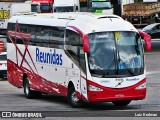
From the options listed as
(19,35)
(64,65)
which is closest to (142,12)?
(19,35)

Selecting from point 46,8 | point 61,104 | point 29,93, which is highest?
point 61,104

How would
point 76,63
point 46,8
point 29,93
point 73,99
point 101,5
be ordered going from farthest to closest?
point 46,8 → point 101,5 → point 29,93 → point 73,99 → point 76,63

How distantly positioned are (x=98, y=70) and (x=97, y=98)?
88 centimetres

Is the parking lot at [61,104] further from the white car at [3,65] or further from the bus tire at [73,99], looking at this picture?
the white car at [3,65]

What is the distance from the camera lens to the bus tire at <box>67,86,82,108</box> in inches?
888

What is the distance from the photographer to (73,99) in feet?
74.6

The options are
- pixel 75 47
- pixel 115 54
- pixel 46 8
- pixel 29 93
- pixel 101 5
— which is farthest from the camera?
pixel 46 8

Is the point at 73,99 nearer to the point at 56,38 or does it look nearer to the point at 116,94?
the point at 116,94

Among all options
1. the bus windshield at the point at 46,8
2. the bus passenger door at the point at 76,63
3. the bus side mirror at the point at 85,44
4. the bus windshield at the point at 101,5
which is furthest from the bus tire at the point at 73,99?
the bus windshield at the point at 46,8

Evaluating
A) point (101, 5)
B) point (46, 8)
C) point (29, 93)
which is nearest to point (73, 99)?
point (29, 93)

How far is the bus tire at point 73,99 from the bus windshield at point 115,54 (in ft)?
4.82

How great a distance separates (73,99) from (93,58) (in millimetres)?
1853

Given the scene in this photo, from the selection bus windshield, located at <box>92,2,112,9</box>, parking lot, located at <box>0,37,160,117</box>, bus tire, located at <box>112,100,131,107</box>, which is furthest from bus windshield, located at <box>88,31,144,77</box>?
bus windshield, located at <box>92,2,112,9</box>

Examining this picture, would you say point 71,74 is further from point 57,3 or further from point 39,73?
point 57,3
